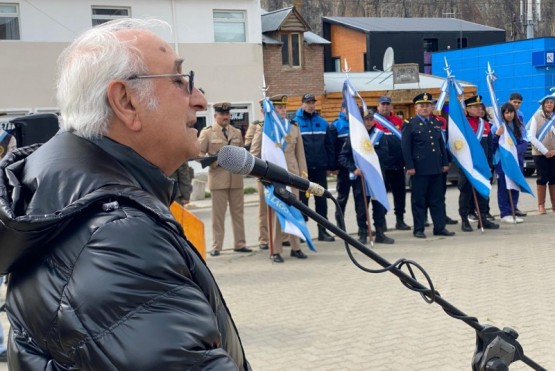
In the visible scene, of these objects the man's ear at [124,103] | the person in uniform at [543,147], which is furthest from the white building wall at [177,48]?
the man's ear at [124,103]

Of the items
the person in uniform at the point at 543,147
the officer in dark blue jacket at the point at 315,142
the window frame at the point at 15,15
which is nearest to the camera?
the officer in dark blue jacket at the point at 315,142

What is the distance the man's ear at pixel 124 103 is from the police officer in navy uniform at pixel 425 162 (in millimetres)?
9079

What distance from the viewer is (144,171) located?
1.62m

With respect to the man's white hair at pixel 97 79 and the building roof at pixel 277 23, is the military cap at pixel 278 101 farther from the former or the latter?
the building roof at pixel 277 23

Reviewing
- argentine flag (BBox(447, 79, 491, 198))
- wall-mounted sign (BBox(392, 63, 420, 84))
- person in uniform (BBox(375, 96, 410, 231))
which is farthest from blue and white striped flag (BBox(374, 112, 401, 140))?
wall-mounted sign (BBox(392, 63, 420, 84))

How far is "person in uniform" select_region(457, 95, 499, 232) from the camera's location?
11.2m

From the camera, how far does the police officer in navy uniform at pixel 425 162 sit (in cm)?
1041

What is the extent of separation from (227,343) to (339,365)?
12.1 ft

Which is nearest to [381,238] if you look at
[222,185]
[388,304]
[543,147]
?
[222,185]

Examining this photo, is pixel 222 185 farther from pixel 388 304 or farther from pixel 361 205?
pixel 388 304

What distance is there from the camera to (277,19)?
87.2ft

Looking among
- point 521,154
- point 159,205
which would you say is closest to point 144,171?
point 159,205

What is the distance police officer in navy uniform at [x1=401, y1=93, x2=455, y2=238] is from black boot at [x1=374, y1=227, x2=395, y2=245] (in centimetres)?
62

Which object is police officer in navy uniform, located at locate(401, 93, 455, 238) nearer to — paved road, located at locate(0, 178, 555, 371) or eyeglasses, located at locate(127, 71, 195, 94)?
paved road, located at locate(0, 178, 555, 371)
